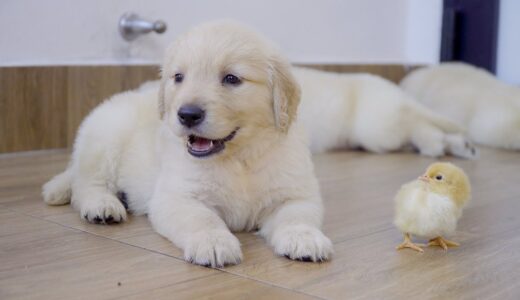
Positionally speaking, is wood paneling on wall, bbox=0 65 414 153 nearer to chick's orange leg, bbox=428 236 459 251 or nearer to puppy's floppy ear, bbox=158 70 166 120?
puppy's floppy ear, bbox=158 70 166 120

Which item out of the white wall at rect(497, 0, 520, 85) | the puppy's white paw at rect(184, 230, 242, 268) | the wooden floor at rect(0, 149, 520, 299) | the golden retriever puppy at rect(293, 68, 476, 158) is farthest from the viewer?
the white wall at rect(497, 0, 520, 85)

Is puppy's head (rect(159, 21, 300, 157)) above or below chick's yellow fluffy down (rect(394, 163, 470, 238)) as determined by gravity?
above

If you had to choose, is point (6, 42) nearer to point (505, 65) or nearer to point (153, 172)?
point (153, 172)

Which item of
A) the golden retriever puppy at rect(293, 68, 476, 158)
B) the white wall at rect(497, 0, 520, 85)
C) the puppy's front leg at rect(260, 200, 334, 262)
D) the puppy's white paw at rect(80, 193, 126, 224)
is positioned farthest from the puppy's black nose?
the white wall at rect(497, 0, 520, 85)

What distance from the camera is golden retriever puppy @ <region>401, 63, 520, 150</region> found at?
4.20m

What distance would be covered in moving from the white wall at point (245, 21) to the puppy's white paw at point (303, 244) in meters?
1.88

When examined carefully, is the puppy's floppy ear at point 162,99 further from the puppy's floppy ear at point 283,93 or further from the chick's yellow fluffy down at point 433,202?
the chick's yellow fluffy down at point 433,202

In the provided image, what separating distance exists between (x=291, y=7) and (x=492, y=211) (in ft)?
8.00

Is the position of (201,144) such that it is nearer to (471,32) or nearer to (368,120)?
(368,120)

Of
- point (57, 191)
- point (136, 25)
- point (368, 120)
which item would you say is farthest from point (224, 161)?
point (368, 120)

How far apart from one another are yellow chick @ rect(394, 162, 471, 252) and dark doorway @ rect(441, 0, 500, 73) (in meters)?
3.80

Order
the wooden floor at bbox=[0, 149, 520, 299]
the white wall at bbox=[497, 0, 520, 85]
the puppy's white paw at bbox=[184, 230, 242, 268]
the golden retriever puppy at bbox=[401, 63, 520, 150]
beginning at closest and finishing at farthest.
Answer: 1. the wooden floor at bbox=[0, 149, 520, 299]
2. the puppy's white paw at bbox=[184, 230, 242, 268]
3. the golden retriever puppy at bbox=[401, 63, 520, 150]
4. the white wall at bbox=[497, 0, 520, 85]

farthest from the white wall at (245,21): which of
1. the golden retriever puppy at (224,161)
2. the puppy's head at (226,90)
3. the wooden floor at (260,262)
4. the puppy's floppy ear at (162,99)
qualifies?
the puppy's head at (226,90)

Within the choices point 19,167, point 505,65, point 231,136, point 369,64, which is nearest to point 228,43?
point 231,136
